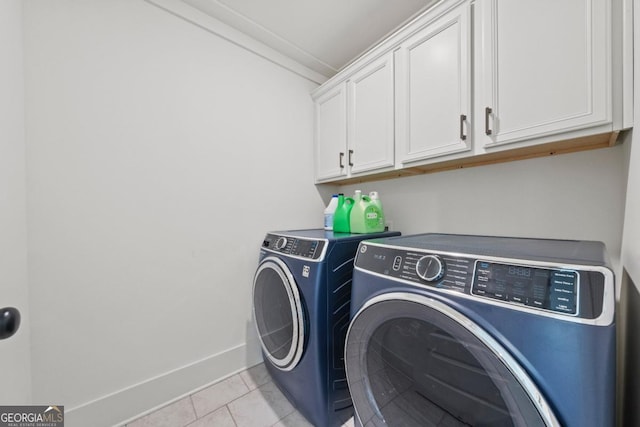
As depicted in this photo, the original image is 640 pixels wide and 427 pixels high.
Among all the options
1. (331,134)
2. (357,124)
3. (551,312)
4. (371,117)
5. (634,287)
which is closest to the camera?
(551,312)

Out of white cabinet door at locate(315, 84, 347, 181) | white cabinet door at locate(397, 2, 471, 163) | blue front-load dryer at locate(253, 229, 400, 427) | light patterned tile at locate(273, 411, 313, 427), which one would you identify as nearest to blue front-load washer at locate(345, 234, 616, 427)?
blue front-load dryer at locate(253, 229, 400, 427)

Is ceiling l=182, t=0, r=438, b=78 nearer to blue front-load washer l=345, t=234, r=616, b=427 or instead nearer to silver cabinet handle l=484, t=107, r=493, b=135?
silver cabinet handle l=484, t=107, r=493, b=135

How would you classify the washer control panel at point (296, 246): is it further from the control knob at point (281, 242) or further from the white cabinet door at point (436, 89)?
the white cabinet door at point (436, 89)

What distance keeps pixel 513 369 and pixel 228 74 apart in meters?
2.10

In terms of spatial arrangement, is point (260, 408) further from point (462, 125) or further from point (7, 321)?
point (462, 125)

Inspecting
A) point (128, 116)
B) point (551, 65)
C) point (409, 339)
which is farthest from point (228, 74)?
point (409, 339)

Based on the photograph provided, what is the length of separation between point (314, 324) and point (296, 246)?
0.43 meters

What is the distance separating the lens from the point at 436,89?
50.5 inches

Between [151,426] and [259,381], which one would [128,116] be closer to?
[151,426]

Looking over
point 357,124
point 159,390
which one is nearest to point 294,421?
point 159,390

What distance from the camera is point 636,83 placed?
0.77 metres

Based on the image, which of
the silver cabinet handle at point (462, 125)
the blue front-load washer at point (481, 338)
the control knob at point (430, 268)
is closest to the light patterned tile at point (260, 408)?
the blue front-load washer at point (481, 338)
